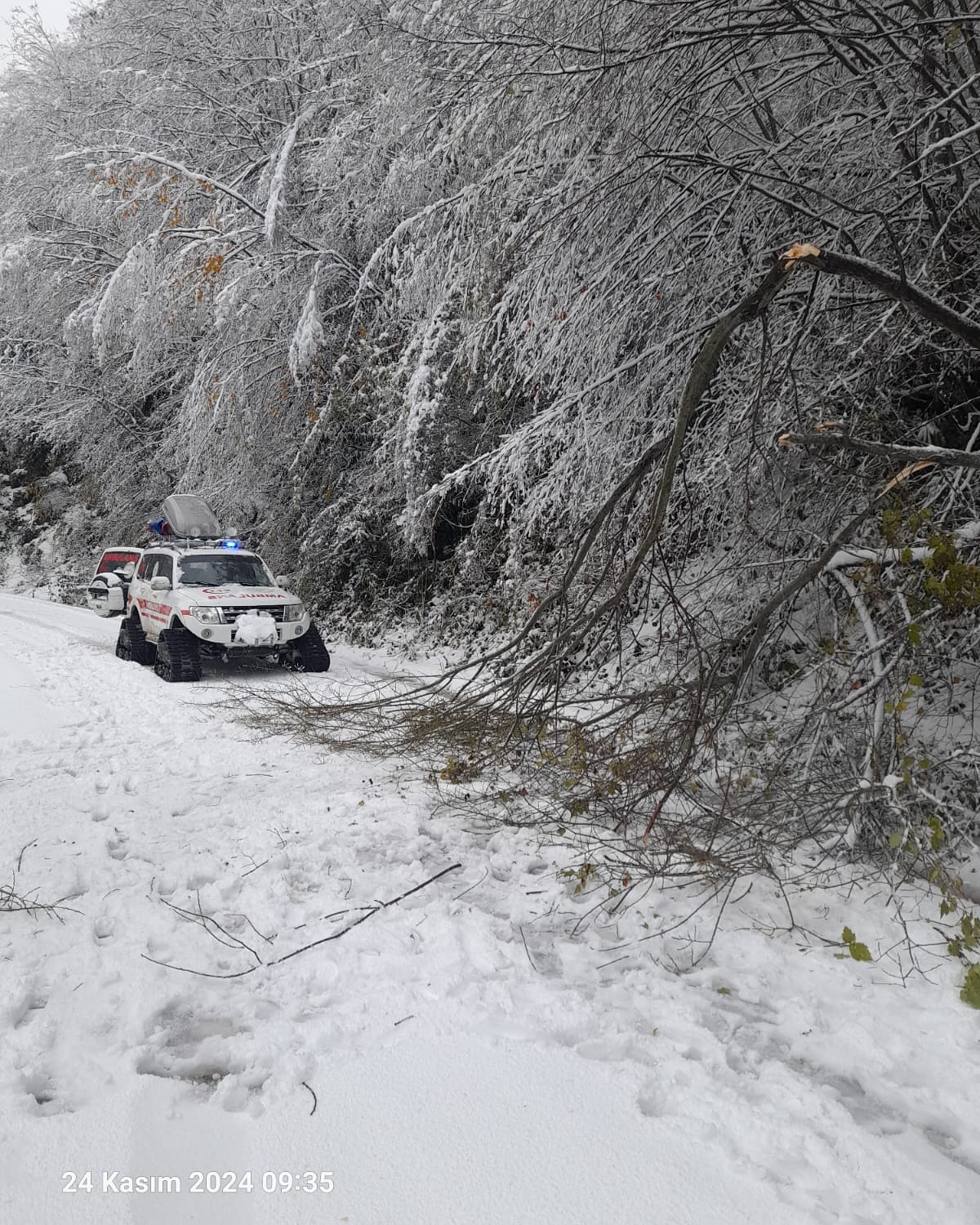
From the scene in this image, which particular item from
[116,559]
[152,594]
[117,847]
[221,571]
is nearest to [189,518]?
[221,571]

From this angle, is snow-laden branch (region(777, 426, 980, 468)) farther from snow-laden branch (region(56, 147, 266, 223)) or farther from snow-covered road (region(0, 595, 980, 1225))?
snow-laden branch (region(56, 147, 266, 223))

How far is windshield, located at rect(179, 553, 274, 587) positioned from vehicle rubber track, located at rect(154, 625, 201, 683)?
1.00 meters

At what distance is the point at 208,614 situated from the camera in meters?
9.96

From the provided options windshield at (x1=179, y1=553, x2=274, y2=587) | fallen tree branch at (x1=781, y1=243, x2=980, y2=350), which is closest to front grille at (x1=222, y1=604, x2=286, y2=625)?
windshield at (x1=179, y1=553, x2=274, y2=587)

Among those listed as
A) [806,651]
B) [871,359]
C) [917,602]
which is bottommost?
[806,651]

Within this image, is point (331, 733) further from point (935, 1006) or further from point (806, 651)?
point (935, 1006)

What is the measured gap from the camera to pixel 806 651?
603 cm

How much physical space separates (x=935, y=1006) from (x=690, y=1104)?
117 cm

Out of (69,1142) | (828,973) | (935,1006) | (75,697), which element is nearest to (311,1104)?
(69,1142)

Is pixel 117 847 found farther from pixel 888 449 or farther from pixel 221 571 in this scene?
pixel 221 571

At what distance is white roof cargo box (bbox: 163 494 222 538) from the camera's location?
13.3 metres

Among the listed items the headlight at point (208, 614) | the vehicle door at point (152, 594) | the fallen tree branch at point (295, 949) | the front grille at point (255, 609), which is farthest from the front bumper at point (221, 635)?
the fallen tree branch at point (295, 949)

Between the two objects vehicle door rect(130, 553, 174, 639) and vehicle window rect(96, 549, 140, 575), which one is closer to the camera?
vehicle door rect(130, 553, 174, 639)

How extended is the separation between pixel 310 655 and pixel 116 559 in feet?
30.9
